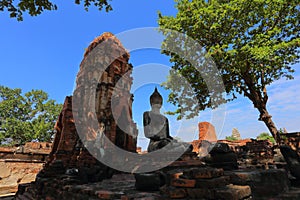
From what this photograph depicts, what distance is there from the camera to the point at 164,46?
1220 centimetres

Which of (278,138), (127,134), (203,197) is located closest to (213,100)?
(278,138)

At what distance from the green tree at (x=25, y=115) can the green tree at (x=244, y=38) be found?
19.0 meters

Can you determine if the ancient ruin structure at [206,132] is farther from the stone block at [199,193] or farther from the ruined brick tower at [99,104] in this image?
the stone block at [199,193]

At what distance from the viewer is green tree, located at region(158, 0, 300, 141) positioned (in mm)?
9227

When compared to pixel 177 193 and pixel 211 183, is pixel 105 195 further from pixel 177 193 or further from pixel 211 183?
pixel 211 183

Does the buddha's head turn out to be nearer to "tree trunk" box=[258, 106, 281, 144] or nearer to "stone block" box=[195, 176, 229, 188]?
"stone block" box=[195, 176, 229, 188]

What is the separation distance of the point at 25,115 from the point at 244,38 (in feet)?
79.8

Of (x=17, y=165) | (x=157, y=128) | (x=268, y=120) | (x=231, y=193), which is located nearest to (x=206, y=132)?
(x=268, y=120)

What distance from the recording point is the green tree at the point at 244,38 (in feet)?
30.3

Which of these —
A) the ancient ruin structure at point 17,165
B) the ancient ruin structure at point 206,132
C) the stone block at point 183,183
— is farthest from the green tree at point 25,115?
the stone block at point 183,183

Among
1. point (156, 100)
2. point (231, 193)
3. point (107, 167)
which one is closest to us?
point (231, 193)

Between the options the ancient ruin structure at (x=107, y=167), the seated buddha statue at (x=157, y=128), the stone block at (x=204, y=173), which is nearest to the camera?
the stone block at (x=204, y=173)

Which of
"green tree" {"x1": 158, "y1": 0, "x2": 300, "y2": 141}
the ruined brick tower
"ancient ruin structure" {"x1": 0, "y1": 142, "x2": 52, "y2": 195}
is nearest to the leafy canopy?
"green tree" {"x1": 158, "y1": 0, "x2": 300, "y2": 141}

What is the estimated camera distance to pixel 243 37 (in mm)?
10141
